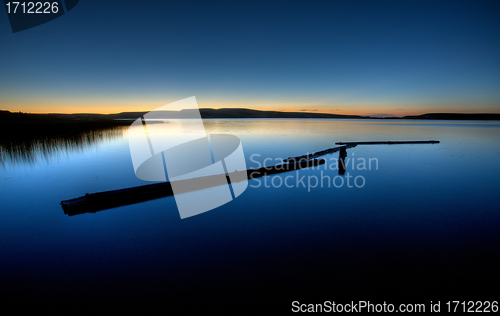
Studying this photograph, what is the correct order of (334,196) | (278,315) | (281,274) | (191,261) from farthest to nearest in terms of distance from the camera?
1. (334,196)
2. (191,261)
3. (281,274)
4. (278,315)

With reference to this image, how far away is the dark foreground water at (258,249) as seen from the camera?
11.3ft

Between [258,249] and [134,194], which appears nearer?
[258,249]

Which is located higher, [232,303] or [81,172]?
[81,172]

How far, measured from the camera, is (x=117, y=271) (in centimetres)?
399

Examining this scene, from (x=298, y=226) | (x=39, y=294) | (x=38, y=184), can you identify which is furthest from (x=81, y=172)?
(x=298, y=226)

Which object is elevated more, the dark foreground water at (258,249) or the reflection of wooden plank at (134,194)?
the reflection of wooden plank at (134,194)

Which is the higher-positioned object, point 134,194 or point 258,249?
point 134,194

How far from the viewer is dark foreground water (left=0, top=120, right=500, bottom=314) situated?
3.44m

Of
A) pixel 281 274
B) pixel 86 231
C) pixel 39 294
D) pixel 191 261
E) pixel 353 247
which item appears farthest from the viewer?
pixel 86 231

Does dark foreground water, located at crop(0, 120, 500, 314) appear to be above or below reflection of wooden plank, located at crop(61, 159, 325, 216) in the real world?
below

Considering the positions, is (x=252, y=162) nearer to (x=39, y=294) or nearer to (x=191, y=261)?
(x=191, y=261)

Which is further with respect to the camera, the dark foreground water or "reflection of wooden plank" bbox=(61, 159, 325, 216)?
"reflection of wooden plank" bbox=(61, 159, 325, 216)

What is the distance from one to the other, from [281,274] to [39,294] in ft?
14.0

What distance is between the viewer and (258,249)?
469cm
